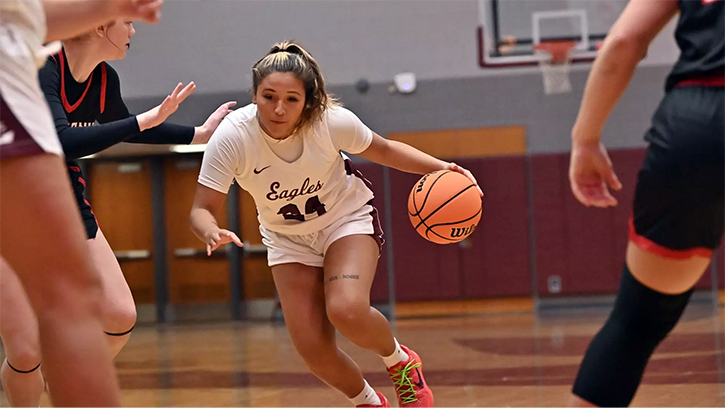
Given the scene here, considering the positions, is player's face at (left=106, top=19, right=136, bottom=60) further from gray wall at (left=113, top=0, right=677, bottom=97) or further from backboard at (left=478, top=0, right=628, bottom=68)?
gray wall at (left=113, top=0, right=677, bottom=97)

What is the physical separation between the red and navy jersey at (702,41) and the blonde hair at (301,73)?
2.02 meters

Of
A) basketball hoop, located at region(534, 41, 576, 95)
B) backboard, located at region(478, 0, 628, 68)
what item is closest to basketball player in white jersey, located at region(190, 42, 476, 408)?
basketball hoop, located at region(534, 41, 576, 95)

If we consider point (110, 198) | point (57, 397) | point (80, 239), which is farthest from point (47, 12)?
point (110, 198)

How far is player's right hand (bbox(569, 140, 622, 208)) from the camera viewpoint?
1.98 metres

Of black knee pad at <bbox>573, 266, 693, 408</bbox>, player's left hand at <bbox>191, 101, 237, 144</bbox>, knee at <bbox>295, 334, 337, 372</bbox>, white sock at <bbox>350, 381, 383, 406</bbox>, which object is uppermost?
player's left hand at <bbox>191, 101, 237, 144</bbox>

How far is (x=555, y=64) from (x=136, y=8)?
11107 mm

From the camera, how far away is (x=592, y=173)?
6.62ft

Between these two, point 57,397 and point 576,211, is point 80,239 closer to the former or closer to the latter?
point 57,397

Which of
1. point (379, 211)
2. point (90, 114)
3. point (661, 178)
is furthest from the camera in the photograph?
point (379, 211)

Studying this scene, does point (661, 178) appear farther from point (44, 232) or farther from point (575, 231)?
point (575, 231)

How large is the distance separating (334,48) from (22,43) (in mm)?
11414

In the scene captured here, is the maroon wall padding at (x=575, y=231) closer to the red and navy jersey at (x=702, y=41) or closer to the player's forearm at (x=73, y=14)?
the red and navy jersey at (x=702, y=41)

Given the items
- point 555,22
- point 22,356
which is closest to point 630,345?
point 22,356

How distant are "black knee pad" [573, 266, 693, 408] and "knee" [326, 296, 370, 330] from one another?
5.41ft
